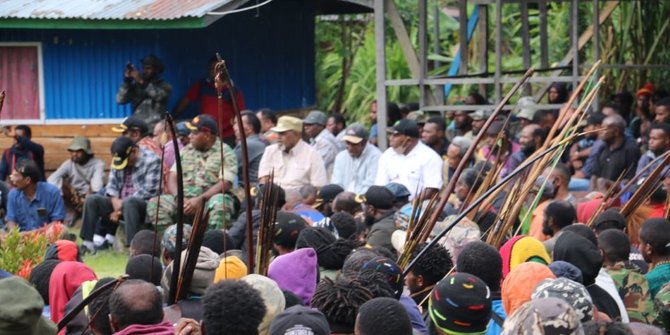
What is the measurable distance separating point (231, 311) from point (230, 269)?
1.45m

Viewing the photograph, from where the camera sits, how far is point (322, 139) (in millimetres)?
13219

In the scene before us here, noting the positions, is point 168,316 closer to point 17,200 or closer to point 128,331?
point 128,331

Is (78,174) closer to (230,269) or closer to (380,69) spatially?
(380,69)

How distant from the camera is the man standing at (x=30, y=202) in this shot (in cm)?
1171

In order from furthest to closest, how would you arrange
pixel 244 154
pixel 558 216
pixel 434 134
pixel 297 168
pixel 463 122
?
pixel 463 122 < pixel 434 134 < pixel 297 168 < pixel 558 216 < pixel 244 154

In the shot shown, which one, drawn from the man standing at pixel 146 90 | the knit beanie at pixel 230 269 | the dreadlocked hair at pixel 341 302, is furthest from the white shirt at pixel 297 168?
the dreadlocked hair at pixel 341 302

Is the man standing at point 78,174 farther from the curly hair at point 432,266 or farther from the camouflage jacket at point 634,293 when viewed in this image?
the camouflage jacket at point 634,293

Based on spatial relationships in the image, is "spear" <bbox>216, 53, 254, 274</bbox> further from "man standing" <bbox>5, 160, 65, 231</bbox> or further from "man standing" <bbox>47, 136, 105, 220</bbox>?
"man standing" <bbox>47, 136, 105, 220</bbox>

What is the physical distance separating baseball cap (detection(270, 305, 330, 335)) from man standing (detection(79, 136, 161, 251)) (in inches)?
308

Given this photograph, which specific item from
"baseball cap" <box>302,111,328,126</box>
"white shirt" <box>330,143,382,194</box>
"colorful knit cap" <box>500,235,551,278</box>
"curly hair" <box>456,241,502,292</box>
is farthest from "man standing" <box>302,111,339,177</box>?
"curly hair" <box>456,241,502,292</box>

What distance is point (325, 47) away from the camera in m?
22.0

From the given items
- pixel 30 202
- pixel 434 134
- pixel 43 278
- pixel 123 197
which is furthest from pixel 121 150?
pixel 43 278

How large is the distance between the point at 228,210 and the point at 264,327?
21.7ft

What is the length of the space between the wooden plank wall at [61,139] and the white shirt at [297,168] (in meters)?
3.46
